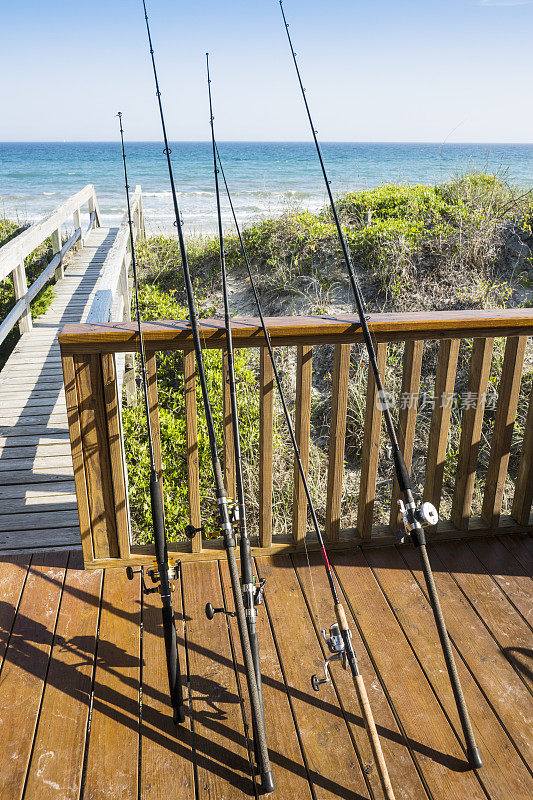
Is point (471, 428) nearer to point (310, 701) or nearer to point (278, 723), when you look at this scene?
point (310, 701)

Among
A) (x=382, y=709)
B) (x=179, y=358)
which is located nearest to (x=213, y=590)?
(x=382, y=709)

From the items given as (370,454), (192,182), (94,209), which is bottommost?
(370,454)

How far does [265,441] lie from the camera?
7.06 feet

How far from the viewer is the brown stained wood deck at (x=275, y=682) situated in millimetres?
1466

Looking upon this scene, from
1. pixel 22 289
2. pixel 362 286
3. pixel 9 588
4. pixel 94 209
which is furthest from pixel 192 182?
pixel 9 588

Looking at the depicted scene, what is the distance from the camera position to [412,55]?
41.0 metres

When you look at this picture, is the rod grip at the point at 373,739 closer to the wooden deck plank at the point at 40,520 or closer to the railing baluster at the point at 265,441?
the railing baluster at the point at 265,441

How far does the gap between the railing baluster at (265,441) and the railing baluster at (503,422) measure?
870 mm

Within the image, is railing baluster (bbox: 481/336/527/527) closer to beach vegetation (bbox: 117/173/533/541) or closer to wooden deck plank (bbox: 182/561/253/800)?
wooden deck plank (bbox: 182/561/253/800)

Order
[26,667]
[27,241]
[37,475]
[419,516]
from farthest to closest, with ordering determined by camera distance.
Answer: [27,241], [37,475], [26,667], [419,516]

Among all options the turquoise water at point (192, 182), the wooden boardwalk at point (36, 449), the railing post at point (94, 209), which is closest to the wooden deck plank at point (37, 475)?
the wooden boardwalk at point (36, 449)

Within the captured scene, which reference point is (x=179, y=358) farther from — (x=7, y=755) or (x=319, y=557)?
(x=7, y=755)

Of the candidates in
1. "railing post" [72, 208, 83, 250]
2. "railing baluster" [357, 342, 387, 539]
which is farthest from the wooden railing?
"railing post" [72, 208, 83, 250]

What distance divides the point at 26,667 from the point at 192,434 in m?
0.92
